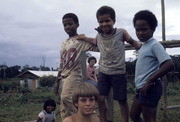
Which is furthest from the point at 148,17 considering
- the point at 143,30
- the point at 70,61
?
the point at 70,61

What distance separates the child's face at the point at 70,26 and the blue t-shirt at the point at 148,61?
1.16m

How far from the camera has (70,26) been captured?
377 cm

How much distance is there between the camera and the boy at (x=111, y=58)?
3291mm

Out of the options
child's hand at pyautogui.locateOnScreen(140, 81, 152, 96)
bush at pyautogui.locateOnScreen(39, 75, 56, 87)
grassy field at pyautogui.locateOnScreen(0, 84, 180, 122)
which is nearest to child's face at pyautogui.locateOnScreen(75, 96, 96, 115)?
child's hand at pyautogui.locateOnScreen(140, 81, 152, 96)

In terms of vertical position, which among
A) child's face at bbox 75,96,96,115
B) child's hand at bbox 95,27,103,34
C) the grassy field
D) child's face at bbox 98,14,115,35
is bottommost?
the grassy field

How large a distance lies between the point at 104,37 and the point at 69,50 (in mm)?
556

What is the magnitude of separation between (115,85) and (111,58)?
1.06 ft

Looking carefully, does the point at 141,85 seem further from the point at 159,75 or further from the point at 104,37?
the point at 104,37

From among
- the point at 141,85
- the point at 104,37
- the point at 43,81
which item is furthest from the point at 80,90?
the point at 43,81

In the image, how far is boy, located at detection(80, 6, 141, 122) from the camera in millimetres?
3291

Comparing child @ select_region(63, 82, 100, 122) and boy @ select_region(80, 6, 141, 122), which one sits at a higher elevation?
boy @ select_region(80, 6, 141, 122)

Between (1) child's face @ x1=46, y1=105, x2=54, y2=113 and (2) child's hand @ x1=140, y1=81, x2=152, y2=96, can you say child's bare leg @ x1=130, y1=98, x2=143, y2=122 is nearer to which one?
(2) child's hand @ x1=140, y1=81, x2=152, y2=96

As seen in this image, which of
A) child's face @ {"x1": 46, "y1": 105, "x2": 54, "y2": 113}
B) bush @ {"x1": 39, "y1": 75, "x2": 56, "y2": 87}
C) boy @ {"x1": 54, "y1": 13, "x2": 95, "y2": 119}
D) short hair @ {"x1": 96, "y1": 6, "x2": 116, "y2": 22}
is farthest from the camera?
bush @ {"x1": 39, "y1": 75, "x2": 56, "y2": 87}

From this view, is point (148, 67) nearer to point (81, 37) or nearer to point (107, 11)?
point (107, 11)
